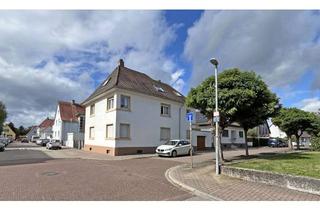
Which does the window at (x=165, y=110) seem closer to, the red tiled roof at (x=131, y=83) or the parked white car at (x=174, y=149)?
the red tiled roof at (x=131, y=83)

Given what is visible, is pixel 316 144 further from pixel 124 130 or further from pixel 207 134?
pixel 124 130

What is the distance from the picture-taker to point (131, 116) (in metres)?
25.1

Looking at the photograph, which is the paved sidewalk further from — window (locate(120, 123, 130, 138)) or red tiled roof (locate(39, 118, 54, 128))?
red tiled roof (locate(39, 118, 54, 128))

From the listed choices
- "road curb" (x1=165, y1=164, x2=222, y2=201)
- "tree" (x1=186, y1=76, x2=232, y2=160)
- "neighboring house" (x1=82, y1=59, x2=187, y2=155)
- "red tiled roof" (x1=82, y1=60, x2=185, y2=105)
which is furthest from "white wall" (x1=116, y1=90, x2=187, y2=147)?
"road curb" (x1=165, y1=164, x2=222, y2=201)

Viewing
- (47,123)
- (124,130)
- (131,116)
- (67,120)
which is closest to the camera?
(124,130)

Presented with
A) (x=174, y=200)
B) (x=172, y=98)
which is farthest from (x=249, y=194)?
(x=172, y=98)

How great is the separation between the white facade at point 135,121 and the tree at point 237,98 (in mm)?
8104

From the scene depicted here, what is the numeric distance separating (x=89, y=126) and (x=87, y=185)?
69.6 feet

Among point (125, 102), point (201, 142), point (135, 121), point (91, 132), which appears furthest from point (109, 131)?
point (201, 142)

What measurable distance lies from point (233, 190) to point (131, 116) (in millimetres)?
17123

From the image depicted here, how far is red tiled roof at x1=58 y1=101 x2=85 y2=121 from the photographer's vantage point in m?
48.8

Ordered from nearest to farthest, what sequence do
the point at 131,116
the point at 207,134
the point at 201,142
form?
the point at 131,116, the point at 201,142, the point at 207,134

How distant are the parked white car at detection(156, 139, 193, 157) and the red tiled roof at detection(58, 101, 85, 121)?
1124 inches
